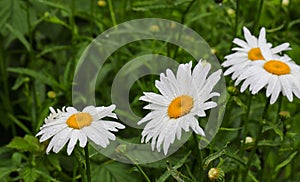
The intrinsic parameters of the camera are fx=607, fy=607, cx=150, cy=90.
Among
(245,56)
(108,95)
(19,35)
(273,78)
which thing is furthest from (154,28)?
(273,78)

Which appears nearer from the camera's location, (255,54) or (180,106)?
(180,106)

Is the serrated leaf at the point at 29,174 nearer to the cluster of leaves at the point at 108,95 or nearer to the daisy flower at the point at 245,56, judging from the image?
the cluster of leaves at the point at 108,95

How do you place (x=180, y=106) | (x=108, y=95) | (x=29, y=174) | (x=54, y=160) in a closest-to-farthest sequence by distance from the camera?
(x=180, y=106)
(x=29, y=174)
(x=54, y=160)
(x=108, y=95)

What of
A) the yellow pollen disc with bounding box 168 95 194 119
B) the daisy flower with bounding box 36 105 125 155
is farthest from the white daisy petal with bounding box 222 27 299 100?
the daisy flower with bounding box 36 105 125 155

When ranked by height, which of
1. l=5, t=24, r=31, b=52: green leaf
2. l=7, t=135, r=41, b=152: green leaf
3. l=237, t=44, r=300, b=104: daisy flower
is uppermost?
l=5, t=24, r=31, b=52: green leaf

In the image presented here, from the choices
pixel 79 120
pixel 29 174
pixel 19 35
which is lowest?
pixel 29 174

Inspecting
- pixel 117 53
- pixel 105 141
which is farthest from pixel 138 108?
pixel 105 141

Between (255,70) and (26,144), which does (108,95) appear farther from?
(255,70)

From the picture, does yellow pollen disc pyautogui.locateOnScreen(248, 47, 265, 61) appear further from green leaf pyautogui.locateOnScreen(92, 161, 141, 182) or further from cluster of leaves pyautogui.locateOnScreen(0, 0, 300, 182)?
green leaf pyautogui.locateOnScreen(92, 161, 141, 182)
